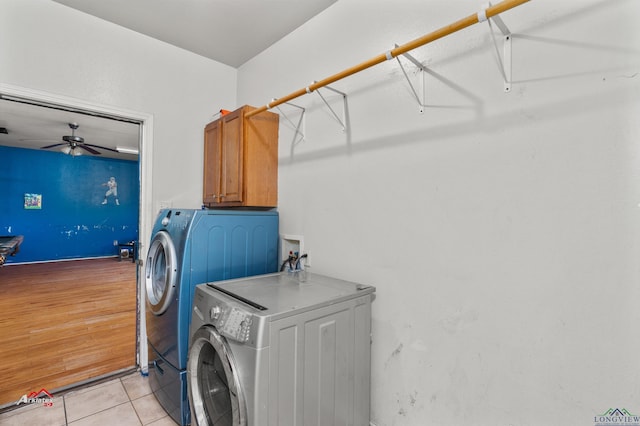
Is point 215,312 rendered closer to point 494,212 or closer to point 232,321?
point 232,321

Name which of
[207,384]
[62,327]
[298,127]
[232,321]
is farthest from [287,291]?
[62,327]

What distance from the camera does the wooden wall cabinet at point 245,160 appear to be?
7.36ft

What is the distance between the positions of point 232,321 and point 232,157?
4.70ft

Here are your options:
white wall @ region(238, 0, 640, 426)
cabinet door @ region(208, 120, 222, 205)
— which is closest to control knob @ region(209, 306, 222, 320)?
white wall @ region(238, 0, 640, 426)

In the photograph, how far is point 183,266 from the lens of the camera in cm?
177

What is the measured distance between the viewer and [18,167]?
6.20 meters

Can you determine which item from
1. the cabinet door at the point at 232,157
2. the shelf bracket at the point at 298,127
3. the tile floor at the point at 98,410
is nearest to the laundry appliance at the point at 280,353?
the tile floor at the point at 98,410

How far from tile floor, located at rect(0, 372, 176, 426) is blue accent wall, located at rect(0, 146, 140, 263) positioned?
16.2 feet

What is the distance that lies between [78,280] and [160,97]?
4.50 meters

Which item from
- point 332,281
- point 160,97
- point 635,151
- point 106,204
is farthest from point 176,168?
point 106,204

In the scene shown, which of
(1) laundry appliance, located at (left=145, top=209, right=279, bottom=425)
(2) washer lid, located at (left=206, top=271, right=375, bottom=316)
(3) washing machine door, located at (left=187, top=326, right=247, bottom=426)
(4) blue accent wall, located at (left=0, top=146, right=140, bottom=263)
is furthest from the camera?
(4) blue accent wall, located at (left=0, top=146, right=140, bottom=263)

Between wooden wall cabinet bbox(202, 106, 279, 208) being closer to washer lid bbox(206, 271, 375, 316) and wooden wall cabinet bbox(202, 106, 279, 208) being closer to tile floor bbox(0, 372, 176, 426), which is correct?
washer lid bbox(206, 271, 375, 316)

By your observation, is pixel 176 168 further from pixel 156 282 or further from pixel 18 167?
pixel 18 167

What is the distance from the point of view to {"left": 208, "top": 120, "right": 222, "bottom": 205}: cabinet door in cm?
250
